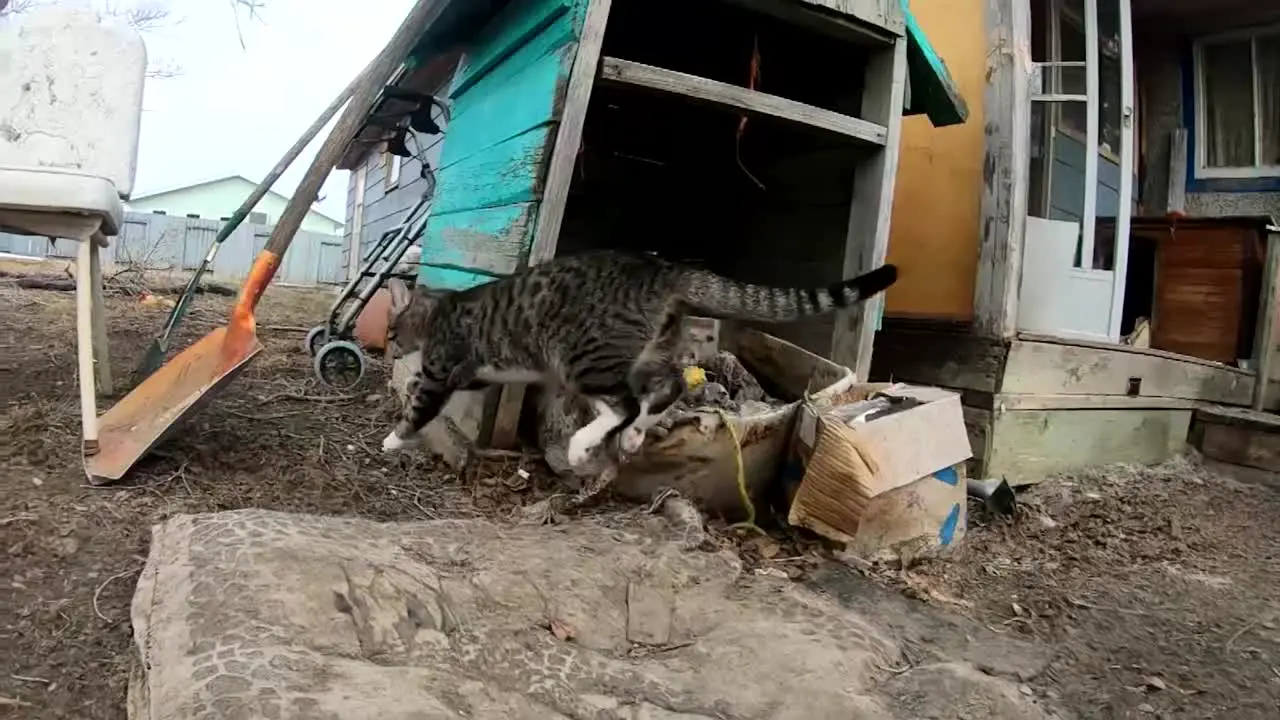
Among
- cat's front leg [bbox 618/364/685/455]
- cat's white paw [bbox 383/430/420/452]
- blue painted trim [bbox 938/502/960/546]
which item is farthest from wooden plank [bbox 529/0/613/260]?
blue painted trim [bbox 938/502/960/546]

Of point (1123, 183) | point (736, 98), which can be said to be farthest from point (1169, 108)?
point (736, 98)

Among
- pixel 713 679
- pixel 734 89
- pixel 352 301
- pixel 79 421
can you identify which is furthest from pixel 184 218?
pixel 713 679

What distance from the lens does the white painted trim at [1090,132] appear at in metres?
4.34

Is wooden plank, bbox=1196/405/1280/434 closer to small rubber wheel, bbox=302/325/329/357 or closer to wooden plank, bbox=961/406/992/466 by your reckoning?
wooden plank, bbox=961/406/992/466

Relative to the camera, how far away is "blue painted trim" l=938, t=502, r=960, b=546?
2787 millimetres

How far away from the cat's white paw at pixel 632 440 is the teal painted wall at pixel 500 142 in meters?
0.72

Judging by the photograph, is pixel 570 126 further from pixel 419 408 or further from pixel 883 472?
pixel 883 472

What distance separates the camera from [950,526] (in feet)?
9.25

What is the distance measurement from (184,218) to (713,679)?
19934mm

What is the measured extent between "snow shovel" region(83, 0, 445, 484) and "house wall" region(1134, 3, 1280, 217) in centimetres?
615

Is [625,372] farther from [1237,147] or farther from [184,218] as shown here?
[184,218]

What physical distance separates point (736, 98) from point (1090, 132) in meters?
2.56

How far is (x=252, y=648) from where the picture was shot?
140 cm

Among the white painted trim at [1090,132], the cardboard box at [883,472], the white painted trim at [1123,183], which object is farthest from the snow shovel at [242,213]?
the white painted trim at [1123,183]
